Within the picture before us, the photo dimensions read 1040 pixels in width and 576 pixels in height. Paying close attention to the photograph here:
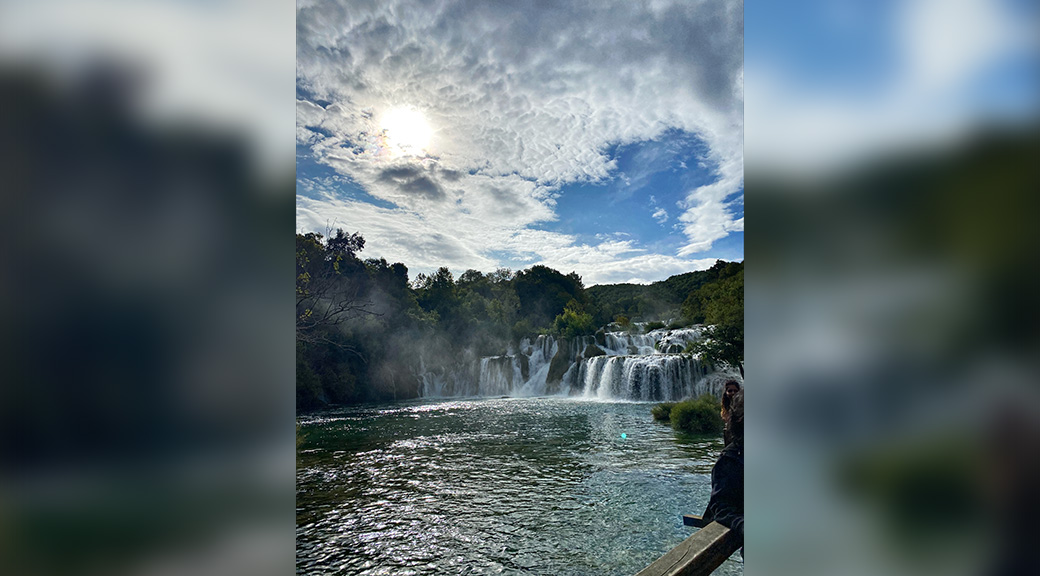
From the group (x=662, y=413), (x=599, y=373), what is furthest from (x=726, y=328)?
(x=599, y=373)

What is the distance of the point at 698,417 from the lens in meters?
13.5

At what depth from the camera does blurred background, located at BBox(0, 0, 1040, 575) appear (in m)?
0.74

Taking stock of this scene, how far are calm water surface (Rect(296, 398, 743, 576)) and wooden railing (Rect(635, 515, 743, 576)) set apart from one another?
1941 mm

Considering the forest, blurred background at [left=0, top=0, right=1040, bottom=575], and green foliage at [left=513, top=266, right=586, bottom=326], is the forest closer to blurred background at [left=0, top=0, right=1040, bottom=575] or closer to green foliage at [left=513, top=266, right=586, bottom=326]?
green foliage at [left=513, top=266, right=586, bottom=326]

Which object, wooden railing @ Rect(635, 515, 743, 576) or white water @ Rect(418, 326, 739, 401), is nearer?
wooden railing @ Rect(635, 515, 743, 576)

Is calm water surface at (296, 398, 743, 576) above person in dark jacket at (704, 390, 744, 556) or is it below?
below
